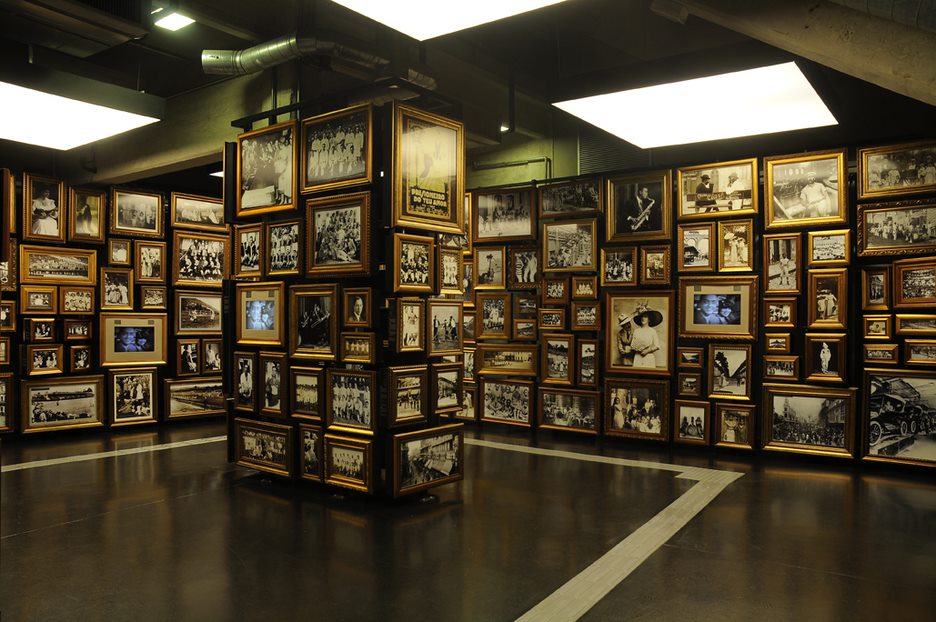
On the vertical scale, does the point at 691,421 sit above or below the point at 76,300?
below

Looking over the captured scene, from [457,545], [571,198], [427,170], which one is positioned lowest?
[457,545]

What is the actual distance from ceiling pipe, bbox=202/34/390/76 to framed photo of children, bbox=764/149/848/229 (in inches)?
179

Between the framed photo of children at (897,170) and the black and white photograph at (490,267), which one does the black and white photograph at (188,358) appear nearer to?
the black and white photograph at (490,267)

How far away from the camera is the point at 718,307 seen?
788 centimetres

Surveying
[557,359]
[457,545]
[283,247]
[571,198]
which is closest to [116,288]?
[283,247]

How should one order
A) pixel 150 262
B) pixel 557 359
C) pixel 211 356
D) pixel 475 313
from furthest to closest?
pixel 211 356, pixel 150 262, pixel 475 313, pixel 557 359

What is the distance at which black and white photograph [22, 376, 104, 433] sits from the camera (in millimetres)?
8828

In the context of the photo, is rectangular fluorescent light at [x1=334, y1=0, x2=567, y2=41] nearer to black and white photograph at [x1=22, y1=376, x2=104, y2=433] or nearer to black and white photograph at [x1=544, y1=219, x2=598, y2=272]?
black and white photograph at [x1=544, y1=219, x2=598, y2=272]

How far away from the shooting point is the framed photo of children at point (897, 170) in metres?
6.76

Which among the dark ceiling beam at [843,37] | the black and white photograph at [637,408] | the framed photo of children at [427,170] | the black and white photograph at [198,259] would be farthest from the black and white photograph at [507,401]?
the dark ceiling beam at [843,37]

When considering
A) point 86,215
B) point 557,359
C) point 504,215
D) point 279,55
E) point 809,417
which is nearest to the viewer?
point 279,55

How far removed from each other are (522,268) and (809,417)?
410 cm

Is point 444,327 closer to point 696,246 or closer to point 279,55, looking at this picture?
point 279,55

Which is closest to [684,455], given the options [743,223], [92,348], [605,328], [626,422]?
[626,422]
